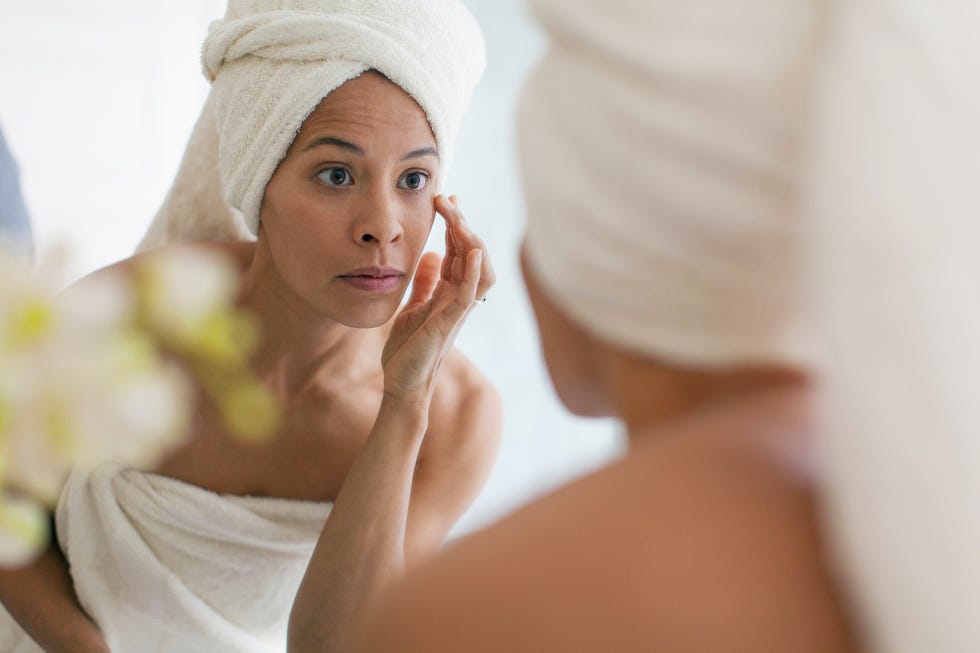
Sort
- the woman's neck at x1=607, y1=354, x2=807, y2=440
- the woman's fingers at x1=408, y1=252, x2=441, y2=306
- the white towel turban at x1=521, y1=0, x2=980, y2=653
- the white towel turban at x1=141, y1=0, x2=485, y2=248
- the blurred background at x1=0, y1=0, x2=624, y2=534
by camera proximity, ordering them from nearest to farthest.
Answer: the white towel turban at x1=521, y1=0, x2=980, y2=653 → the woman's neck at x1=607, y1=354, x2=807, y2=440 → the white towel turban at x1=141, y1=0, x2=485, y2=248 → the woman's fingers at x1=408, y1=252, x2=441, y2=306 → the blurred background at x1=0, y1=0, x2=624, y2=534

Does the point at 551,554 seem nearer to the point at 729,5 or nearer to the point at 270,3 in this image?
the point at 729,5

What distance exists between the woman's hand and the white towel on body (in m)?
0.17

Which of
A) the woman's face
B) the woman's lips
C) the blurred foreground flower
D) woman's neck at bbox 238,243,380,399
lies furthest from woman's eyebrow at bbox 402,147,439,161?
the blurred foreground flower

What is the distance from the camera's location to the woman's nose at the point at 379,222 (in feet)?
3.17

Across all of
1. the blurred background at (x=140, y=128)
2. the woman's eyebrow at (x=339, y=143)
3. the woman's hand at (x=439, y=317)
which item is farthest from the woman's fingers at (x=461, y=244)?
→ the blurred background at (x=140, y=128)

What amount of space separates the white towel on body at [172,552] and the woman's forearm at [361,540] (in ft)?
0.33

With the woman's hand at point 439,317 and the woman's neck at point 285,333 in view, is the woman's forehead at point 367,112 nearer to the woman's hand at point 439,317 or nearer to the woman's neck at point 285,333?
the woman's hand at point 439,317

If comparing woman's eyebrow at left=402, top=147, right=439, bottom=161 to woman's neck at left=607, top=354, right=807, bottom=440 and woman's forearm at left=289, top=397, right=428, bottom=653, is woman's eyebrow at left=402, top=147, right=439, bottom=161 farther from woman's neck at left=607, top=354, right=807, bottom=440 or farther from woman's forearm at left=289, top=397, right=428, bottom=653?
woman's neck at left=607, top=354, right=807, bottom=440

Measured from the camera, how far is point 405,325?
106 cm

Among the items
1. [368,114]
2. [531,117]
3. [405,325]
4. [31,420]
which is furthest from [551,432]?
[31,420]

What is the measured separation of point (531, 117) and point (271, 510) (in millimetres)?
638

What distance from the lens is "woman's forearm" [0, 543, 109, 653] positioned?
1.05m

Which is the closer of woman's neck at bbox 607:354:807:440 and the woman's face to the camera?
woman's neck at bbox 607:354:807:440

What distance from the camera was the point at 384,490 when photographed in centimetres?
99
